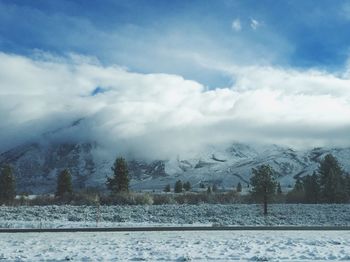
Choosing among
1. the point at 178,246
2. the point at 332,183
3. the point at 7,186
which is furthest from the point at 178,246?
the point at 7,186

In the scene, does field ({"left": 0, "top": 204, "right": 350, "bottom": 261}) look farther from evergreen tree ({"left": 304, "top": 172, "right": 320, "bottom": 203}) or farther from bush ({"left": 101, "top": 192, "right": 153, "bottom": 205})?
evergreen tree ({"left": 304, "top": 172, "right": 320, "bottom": 203})

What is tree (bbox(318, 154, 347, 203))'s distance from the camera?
7894cm

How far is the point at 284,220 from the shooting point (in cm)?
4453

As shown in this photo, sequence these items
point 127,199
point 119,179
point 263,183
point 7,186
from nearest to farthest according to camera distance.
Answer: point 263,183 → point 127,199 → point 119,179 → point 7,186

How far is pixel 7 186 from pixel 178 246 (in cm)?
7620

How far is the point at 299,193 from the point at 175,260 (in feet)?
240

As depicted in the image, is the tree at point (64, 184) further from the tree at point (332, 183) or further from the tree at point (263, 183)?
the tree at point (332, 183)

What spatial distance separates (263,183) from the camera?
6356 centimetres

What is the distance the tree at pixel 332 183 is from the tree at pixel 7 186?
52074 millimetres

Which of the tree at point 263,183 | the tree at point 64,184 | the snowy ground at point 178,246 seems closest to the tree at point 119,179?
the tree at point 64,184

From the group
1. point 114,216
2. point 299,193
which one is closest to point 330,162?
point 299,193

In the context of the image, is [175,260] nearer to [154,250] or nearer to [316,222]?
[154,250]

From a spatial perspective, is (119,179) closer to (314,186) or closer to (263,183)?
(263,183)

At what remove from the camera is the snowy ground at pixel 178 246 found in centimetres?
1989
